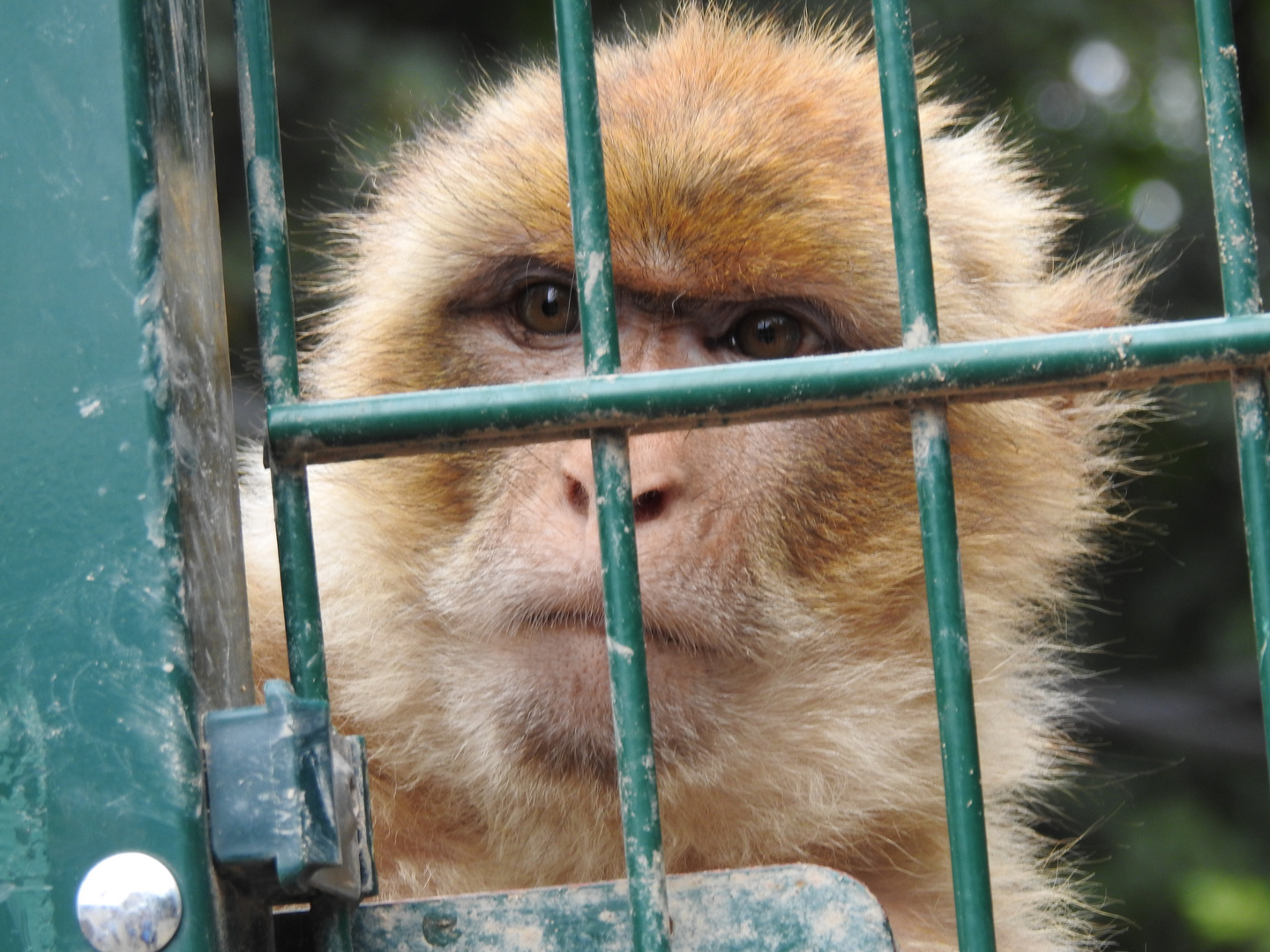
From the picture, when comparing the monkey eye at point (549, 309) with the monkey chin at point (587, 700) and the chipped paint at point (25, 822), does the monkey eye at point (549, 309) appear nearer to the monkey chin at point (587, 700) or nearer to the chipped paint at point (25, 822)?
the monkey chin at point (587, 700)

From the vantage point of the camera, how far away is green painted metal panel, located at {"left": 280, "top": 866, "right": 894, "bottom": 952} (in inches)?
40.5

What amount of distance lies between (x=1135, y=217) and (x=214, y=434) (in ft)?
13.5

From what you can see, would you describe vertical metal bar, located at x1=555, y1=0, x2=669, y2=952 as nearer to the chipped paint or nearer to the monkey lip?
the chipped paint

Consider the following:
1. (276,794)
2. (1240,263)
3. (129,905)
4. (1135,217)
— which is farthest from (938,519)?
(1135,217)

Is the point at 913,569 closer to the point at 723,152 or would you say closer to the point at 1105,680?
the point at 723,152

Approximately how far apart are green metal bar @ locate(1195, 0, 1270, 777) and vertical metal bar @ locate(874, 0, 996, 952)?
224 mm

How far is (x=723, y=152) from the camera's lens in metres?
2.13

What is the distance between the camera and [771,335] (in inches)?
86.2

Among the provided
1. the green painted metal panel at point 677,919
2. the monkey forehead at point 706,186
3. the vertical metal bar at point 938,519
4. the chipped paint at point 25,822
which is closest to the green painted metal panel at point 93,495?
the chipped paint at point 25,822

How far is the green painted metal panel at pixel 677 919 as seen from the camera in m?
1.03

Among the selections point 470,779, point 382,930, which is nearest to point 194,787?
point 382,930

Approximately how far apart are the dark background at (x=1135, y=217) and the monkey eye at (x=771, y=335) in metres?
1.81

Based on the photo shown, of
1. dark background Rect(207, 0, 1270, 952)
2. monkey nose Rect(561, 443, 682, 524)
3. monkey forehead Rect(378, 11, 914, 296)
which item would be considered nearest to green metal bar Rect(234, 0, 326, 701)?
monkey nose Rect(561, 443, 682, 524)

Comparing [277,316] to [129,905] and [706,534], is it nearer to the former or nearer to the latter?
[129,905]
